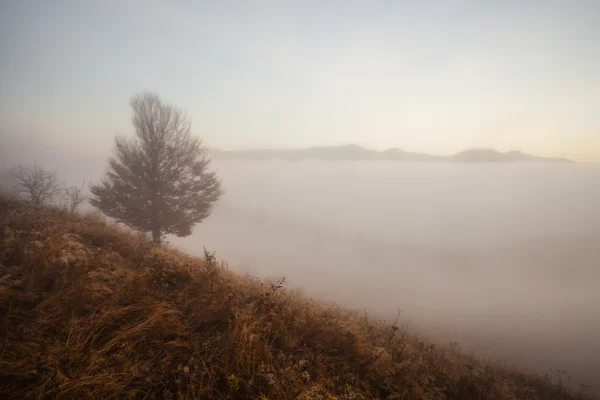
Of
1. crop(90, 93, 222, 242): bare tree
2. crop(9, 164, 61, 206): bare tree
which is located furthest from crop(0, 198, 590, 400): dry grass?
crop(9, 164, 61, 206): bare tree

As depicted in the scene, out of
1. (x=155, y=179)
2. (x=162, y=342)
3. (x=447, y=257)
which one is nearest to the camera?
(x=162, y=342)

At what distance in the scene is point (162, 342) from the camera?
2805 mm

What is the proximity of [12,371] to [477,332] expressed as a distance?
33.2 meters

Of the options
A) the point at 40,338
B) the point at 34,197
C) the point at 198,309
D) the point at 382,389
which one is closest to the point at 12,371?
the point at 40,338

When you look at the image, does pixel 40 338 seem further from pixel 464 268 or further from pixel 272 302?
pixel 464 268

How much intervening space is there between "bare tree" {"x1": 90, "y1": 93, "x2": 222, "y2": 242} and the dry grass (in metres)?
6.08

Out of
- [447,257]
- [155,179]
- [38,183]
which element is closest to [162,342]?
[155,179]

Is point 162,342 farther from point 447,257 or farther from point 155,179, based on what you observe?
point 447,257

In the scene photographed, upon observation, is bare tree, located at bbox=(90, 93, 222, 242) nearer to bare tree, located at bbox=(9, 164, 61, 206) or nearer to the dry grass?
bare tree, located at bbox=(9, 164, 61, 206)

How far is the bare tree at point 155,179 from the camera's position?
1066 centimetres

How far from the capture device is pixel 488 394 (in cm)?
406

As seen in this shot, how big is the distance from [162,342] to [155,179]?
1022 centimetres

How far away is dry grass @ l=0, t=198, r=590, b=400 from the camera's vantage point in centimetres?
223

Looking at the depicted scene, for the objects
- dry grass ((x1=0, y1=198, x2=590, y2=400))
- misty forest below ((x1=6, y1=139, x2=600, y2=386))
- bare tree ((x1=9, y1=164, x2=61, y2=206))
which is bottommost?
misty forest below ((x1=6, y1=139, x2=600, y2=386))
